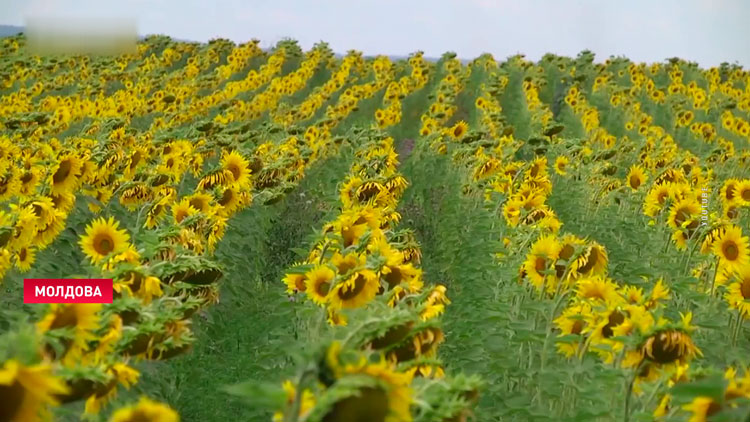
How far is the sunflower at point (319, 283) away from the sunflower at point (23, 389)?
2176 mm

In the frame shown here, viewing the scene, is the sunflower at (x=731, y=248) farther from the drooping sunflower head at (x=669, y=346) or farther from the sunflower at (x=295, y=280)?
the sunflower at (x=295, y=280)

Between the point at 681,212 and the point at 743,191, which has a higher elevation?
the point at 743,191

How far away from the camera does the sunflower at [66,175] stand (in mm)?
6266

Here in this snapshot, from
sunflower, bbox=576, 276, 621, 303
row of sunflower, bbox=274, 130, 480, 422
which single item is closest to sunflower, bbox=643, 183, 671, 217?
row of sunflower, bbox=274, 130, 480, 422

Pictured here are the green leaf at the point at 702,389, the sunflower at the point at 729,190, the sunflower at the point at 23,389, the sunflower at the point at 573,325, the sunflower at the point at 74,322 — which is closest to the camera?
the sunflower at the point at 23,389

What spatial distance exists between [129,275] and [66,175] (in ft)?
10.4

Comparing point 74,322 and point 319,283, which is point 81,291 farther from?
point 319,283

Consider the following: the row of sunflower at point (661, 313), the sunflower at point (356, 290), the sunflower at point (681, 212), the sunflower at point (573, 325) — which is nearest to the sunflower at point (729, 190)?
the row of sunflower at point (661, 313)

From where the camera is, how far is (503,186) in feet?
27.0

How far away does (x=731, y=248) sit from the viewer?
5211 millimetres

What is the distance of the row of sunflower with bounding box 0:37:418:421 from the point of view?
7.00ft

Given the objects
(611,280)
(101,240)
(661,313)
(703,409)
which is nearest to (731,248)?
(611,280)

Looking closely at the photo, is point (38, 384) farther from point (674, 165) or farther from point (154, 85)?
point (154, 85)

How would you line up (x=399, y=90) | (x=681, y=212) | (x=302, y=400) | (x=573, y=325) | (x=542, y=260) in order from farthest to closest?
(x=399, y=90), (x=681, y=212), (x=542, y=260), (x=573, y=325), (x=302, y=400)
